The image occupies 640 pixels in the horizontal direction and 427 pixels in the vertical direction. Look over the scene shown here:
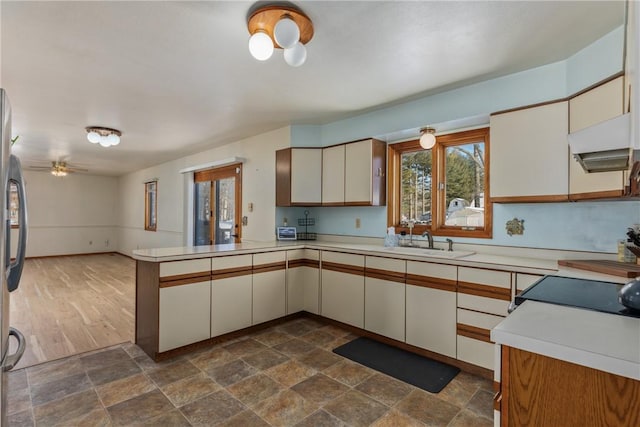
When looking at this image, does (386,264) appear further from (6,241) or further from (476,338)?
(6,241)

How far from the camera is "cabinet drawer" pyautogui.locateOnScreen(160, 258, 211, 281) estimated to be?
262cm

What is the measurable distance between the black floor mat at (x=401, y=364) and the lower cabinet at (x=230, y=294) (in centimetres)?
101

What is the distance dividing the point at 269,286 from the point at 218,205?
273 centimetres

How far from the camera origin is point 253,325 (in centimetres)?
325

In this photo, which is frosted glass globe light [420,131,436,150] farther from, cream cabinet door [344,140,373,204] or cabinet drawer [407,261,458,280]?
cabinet drawer [407,261,458,280]

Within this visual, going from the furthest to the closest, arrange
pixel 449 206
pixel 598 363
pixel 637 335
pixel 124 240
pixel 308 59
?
pixel 124 240 → pixel 449 206 → pixel 308 59 → pixel 637 335 → pixel 598 363

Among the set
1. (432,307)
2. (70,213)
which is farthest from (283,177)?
(70,213)

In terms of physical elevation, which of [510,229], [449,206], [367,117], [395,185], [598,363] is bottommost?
[598,363]

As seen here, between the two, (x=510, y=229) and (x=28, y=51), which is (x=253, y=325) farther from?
(x=28, y=51)

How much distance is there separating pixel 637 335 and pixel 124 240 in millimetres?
10438

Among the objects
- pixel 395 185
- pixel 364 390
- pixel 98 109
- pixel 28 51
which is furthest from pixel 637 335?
pixel 98 109

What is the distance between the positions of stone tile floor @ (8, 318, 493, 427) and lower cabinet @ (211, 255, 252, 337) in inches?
11.5

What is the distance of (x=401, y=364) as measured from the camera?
258 centimetres

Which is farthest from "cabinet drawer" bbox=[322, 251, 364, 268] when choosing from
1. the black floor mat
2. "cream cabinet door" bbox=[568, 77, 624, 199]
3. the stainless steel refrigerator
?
the stainless steel refrigerator
